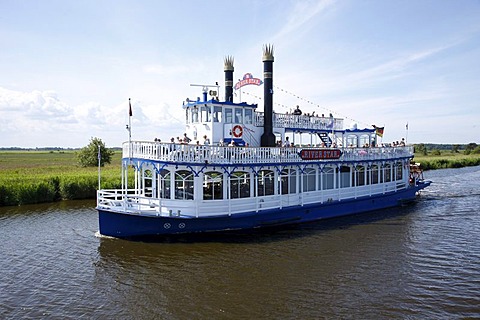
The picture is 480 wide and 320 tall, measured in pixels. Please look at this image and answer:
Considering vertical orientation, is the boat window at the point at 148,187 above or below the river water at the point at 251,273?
above

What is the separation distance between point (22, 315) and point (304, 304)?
8.43 m

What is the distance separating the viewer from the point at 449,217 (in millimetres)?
24672

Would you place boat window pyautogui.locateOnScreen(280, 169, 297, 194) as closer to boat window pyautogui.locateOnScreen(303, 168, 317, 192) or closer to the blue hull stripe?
boat window pyautogui.locateOnScreen(303, 168, 317, 192)

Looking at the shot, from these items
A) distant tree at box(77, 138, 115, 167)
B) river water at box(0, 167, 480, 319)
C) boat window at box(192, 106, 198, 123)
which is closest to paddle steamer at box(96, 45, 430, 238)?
boat window at box(192, 106, 198, 123)

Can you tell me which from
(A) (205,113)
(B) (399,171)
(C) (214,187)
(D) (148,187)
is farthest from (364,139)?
(D) (148,187)

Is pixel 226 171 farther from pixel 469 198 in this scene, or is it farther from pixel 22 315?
pixel 469 198

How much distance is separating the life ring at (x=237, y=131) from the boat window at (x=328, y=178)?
229 inches

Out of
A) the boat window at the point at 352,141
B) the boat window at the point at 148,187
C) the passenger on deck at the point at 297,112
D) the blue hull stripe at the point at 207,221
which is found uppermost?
the passenger on deck at the point at 297,112

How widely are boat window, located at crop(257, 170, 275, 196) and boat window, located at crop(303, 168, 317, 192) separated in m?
2.53

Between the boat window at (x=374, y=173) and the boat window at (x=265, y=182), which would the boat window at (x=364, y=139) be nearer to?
the boat window at (x=374, y=173)

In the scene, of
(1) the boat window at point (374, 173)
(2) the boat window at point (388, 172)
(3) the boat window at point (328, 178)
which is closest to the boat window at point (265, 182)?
(3) the boat window at point (328, 178)

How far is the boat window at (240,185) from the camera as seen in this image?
65.4 ft

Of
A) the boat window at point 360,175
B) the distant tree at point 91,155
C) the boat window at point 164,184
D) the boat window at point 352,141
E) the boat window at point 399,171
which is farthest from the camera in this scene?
the distant tree at point 91,155

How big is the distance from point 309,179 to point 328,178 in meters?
1.78
